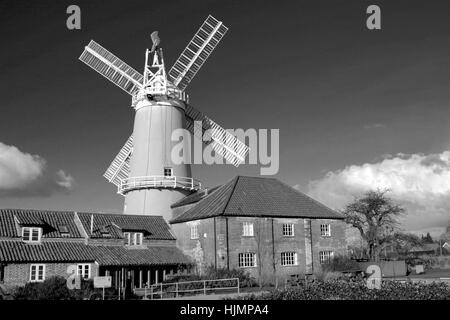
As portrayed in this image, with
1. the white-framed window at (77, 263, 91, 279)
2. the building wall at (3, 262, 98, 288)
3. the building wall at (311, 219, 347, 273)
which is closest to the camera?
the building wall at (3, 262, 98, 288)

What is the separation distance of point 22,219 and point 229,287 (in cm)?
1579

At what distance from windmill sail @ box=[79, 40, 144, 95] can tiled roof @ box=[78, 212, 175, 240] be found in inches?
471

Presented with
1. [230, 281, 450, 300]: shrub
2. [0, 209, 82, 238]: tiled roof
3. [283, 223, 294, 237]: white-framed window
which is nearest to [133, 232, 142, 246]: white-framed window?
[0, 209, 82, 238]: tiled roof

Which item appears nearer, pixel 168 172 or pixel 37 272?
pixel 37 272

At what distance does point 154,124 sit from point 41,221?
13.2 metres

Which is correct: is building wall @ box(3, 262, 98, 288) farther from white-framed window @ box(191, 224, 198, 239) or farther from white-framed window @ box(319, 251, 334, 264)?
white-framed window @ box(319, 251, 334, 264)

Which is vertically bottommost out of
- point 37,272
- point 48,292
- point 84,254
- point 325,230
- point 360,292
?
point 48,292

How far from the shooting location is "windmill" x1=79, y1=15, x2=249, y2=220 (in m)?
44.3

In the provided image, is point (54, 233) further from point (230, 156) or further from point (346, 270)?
point (346, 270)

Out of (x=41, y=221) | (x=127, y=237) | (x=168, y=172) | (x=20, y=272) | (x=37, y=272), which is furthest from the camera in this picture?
(x=168, y=172)

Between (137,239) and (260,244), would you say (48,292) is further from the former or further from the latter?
(260,244)

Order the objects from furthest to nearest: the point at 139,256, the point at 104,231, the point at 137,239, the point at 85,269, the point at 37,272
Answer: the point at 137,239 < the point at 104,231 < the point at 139,256 < the point at 85,269 < the point at 37,272

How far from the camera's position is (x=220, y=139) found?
160 ft

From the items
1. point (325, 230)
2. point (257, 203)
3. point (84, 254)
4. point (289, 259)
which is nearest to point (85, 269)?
point (84, 254)
